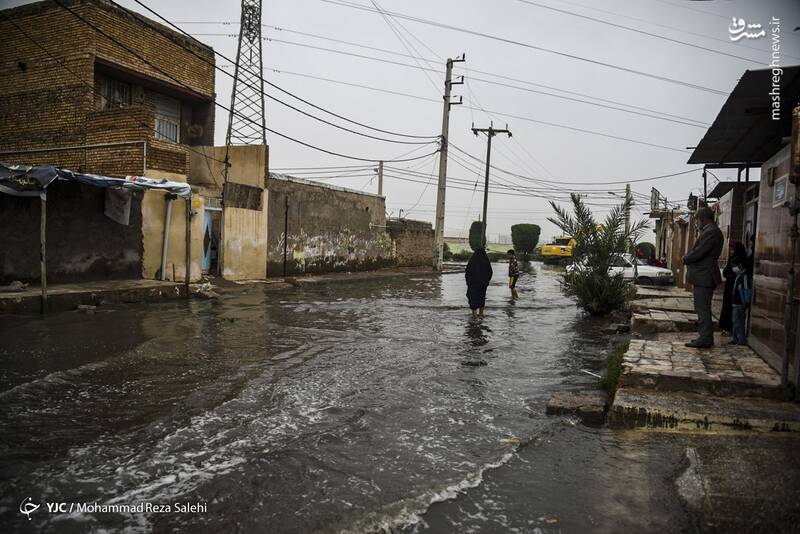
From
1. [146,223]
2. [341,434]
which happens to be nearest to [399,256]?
[146,223]

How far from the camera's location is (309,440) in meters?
4.48

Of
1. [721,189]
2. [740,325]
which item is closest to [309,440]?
[740,325]

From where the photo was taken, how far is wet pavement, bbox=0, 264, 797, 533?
130 inches

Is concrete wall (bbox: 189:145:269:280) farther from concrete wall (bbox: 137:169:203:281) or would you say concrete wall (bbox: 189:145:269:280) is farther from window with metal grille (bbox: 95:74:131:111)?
window with metal grille (bbox: 95:74:131:111)

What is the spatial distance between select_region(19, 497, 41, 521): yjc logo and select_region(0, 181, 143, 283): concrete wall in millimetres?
10581

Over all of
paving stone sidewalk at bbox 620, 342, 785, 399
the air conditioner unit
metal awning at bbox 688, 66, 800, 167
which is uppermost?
the air conditioner unit

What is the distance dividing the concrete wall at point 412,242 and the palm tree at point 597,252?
18499 millimetres

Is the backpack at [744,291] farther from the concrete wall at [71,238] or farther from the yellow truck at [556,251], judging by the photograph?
the yellow truck at [556,251]

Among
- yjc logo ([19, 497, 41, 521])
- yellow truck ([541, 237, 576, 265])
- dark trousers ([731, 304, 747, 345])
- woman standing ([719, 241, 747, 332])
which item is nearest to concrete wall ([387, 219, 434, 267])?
yellow truck ([541, 237, 576, 265])

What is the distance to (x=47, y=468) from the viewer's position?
3.80 metres

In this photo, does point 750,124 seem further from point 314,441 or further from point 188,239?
point 188,239

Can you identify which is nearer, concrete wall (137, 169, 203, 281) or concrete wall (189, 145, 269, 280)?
concrete wall (137, 169, 203, 281)

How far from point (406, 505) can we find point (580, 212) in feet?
33.5

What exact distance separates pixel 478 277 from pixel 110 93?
1346 centimetres
